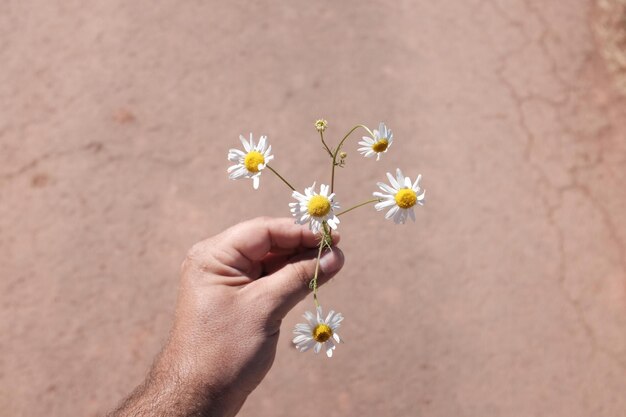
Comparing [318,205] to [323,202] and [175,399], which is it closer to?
[323,202]

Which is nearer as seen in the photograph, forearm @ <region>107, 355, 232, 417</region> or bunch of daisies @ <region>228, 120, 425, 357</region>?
bunch of daisies @ <region>228, 120, 425, 357</region>

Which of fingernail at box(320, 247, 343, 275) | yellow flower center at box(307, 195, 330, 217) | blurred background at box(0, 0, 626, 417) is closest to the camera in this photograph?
yellow flower center at box(307, 195, 330, 217)

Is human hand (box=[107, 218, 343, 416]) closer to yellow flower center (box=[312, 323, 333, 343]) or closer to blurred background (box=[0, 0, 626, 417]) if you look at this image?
yellow flower center (box=[312, 323, 333, 343])

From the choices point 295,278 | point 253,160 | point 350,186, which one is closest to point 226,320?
point 295,278

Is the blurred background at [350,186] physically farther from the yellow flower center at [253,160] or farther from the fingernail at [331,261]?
the yellow flower center at [253,160]

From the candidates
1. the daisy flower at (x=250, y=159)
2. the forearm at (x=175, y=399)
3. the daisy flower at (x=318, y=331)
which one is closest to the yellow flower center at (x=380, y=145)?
the daisy flower at (x=250, y=159)

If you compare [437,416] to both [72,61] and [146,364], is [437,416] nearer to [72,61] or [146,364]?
[146,364]

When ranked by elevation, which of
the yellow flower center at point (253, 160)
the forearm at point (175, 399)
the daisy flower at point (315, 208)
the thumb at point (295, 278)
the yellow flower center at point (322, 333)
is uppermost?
the yellow flower center at point (253, 160)

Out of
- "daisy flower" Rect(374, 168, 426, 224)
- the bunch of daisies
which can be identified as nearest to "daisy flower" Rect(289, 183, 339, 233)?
the bunch of daisies
